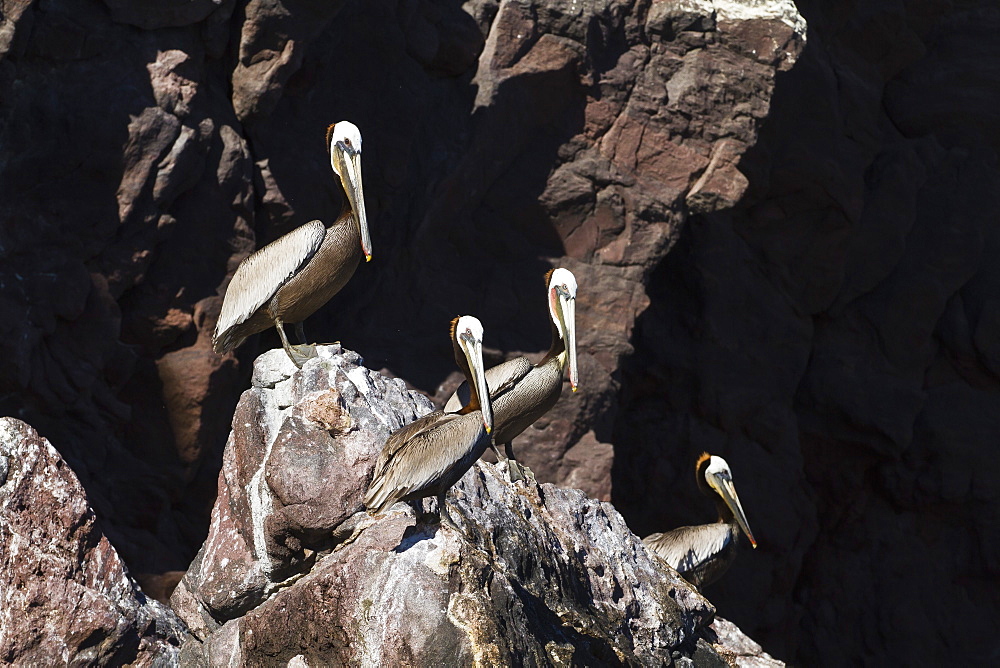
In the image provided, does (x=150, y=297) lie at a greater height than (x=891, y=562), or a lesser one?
greater

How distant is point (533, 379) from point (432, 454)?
2564 mm

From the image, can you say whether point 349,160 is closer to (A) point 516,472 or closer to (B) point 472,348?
(B) point 472,348

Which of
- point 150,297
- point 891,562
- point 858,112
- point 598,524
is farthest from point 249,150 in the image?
point 891,562

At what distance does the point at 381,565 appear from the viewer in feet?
14.1

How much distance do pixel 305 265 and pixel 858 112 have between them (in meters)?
8.31

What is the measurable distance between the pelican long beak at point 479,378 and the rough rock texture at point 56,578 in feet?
5.11

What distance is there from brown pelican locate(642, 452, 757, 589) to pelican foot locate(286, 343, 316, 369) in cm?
309

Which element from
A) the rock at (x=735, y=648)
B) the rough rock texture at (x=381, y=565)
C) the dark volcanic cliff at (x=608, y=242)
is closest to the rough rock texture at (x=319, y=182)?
the dark volcanic cliff at (x=608, y=242)

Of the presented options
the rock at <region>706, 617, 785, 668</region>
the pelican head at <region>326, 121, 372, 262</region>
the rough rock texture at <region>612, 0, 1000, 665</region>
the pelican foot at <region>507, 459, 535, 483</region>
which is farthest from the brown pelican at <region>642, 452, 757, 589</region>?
the pelican head at <region>326, 121, 372, 262</region>

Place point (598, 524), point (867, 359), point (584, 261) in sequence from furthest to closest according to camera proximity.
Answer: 1. point (867, 359)
2. point (584, 261)
3. point (598, 524)

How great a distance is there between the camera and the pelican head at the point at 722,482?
29.3 feet

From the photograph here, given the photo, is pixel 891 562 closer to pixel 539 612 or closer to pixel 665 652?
pixel 665 652

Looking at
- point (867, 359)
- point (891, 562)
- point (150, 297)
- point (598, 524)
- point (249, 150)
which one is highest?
point (249, 150)

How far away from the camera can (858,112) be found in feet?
40.9
